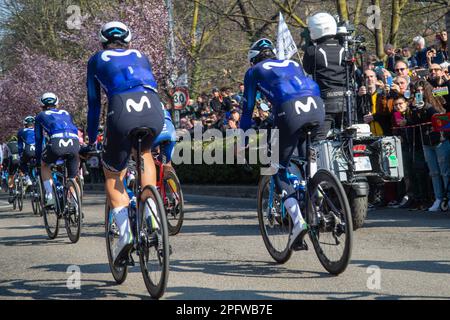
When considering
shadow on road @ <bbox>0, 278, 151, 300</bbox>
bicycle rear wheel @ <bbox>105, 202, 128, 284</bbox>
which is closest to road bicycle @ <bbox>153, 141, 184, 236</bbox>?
shadow on road @ <bbox>0, 278, 151, 300</bbox>

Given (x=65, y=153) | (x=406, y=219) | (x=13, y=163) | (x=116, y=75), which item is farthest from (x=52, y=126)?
(x=13, y=163)

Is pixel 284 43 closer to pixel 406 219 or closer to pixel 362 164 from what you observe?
pixel 406 219

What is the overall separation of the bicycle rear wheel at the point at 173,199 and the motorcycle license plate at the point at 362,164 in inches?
94.3

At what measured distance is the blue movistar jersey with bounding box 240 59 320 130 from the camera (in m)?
7.58

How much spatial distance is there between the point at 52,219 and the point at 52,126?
1.27 m

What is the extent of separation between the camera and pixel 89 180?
3300cm

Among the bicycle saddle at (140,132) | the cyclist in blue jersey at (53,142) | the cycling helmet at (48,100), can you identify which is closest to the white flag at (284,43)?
the cycling helmet at (48,100)

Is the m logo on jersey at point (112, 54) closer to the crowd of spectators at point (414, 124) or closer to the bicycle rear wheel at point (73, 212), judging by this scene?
the bicycle rear wheel at point (73, 212)

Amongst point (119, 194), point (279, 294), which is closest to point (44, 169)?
point (119, 194)

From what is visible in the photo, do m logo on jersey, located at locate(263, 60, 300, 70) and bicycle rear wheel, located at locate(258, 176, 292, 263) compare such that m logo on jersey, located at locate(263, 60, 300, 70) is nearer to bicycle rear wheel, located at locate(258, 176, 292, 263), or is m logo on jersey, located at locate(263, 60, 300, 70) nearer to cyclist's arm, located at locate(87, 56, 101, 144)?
bicycle rear wheel, located at locate(258, 176, 292, 263)

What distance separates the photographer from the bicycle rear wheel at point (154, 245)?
6.31 metres

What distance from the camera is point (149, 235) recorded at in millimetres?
6574

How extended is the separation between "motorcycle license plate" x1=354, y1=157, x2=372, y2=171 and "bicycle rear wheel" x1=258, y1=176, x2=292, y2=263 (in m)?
1.95

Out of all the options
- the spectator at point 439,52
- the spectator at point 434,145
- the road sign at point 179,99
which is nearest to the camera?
the spectator at point 434,145
